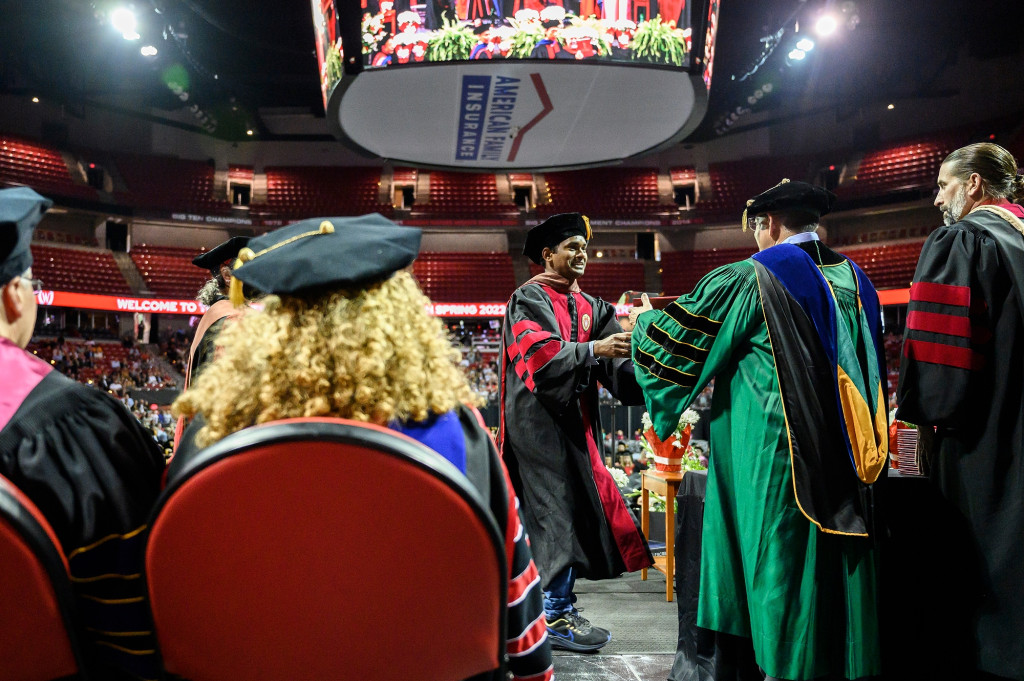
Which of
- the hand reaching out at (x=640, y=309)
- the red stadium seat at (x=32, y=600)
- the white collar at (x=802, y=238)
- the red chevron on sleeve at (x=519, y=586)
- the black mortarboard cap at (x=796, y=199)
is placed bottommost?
the red chevron on sleeve at (x=519, y=586)

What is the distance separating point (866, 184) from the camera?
22.4m

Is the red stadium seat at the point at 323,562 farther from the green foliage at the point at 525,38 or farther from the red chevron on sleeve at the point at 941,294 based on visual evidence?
the green foliage at the point at 525,38

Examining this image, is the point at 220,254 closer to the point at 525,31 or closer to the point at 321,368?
the point at 321,368

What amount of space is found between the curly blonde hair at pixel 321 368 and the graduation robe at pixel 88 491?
0.44 ft

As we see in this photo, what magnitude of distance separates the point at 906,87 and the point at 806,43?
7.56m

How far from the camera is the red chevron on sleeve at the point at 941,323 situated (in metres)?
2.20

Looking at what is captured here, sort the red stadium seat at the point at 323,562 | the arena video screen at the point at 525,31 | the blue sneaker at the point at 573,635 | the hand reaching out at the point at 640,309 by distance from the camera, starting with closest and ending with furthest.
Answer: the red stadium seat at the point at 323,562 → the hand reaching out at the point at 640,309 → the blue sneaker at the point at 573,635 → the arena video screen at the point at 525,31

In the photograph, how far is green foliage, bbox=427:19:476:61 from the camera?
5.74m

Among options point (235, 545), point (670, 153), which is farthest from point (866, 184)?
A: point (235, 545)

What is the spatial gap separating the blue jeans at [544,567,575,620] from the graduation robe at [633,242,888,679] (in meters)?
1.03

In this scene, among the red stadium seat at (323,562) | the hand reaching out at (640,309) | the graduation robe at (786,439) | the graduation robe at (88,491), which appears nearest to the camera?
the red stadium seat at (323,562)

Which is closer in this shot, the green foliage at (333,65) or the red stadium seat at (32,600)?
the red stadium seat at (32,600)

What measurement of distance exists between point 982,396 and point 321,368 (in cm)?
213

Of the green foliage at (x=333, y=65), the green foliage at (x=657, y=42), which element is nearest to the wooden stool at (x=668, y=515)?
the green foliage at (x=657, y=42)
